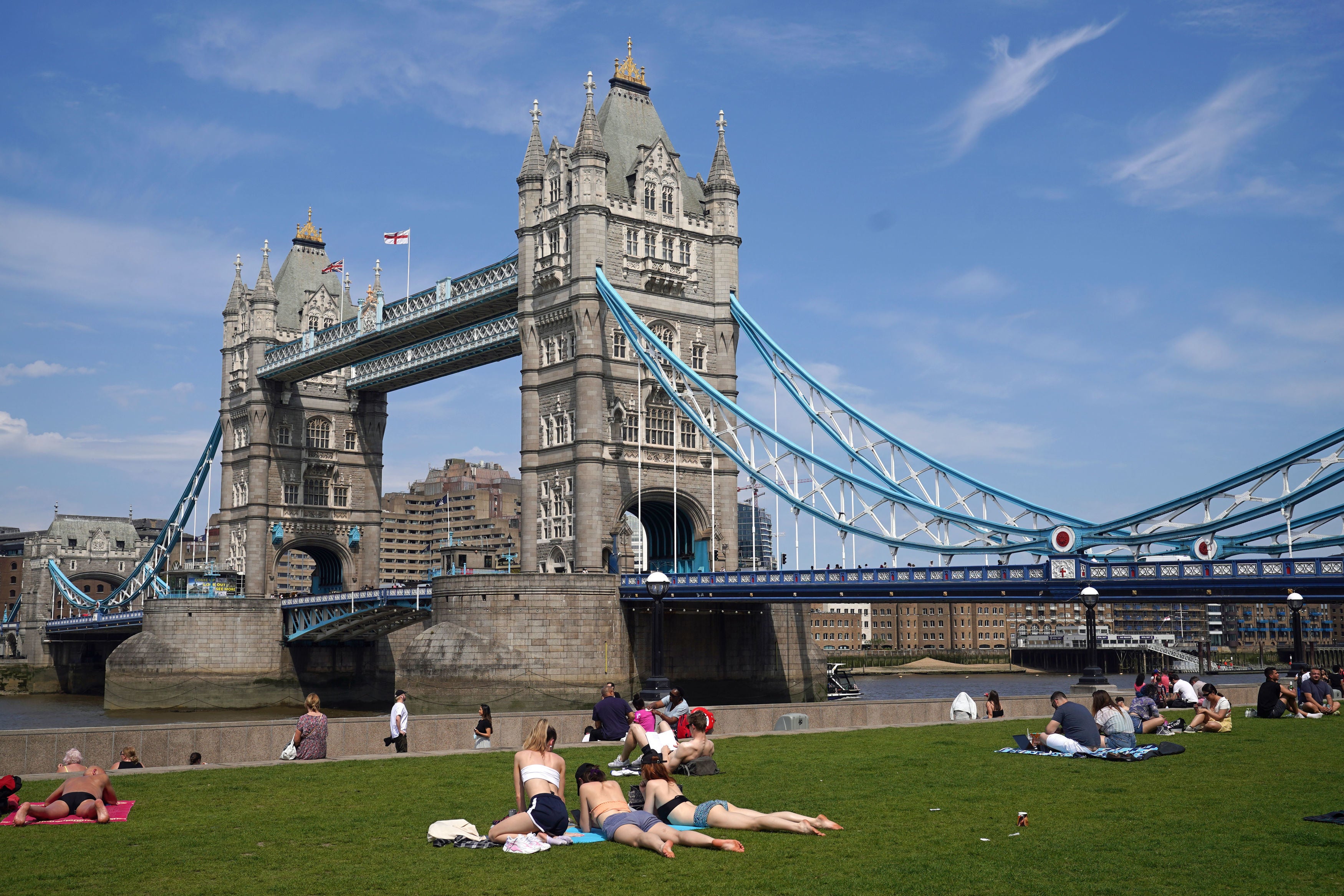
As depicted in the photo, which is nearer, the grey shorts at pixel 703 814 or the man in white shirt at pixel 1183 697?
the grey shorts at pixel 703 814

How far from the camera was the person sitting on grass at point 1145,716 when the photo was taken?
69.6 ft

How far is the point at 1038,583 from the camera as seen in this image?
42.5 meters

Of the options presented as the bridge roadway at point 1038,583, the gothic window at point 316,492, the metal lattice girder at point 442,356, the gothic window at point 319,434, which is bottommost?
the bridge roadway at point 1038,583

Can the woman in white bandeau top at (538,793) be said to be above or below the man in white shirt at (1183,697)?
above

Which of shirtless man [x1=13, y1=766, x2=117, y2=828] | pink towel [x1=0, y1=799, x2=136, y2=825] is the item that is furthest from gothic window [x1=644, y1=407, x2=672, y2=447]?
shirtless man [x1=13, y1=766, x2=117, y2=828]

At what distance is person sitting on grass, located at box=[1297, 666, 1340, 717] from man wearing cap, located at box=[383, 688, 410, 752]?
53.1 ft

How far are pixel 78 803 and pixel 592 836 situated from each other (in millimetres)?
5486

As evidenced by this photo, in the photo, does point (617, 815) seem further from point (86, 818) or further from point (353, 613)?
point (353, 613)

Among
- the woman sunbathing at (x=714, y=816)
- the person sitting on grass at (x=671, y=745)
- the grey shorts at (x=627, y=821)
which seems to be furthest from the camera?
the person sitting on grass at (x=671, y=745)

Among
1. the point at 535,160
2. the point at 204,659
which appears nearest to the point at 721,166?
the point at 535,160

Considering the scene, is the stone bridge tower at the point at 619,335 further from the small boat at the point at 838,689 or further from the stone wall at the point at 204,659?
the stone wall at the point at 204,659

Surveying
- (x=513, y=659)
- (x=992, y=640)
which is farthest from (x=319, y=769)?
(x=992, y=640)

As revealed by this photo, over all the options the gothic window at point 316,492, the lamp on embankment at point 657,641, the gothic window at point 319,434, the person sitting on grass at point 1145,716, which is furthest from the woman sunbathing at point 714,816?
the gothic window at point 319,434

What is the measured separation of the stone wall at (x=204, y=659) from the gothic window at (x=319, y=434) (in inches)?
432
